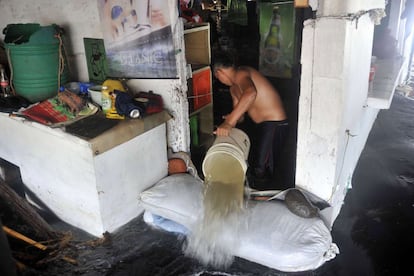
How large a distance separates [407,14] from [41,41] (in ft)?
26.1

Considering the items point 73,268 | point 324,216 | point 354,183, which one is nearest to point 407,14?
point 354,183

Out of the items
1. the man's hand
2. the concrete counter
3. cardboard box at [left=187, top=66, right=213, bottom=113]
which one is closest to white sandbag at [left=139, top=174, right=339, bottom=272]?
the concrete counter

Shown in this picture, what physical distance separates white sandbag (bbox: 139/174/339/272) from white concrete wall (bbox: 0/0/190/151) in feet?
2.71

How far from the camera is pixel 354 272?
10.2 ft

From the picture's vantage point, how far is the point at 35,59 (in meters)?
3.87

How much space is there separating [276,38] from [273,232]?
612cm

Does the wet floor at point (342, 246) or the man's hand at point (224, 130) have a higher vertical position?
the man's hand at point (224, 130)

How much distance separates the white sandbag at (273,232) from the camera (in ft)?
9.77

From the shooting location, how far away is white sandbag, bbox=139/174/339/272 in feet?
9.77

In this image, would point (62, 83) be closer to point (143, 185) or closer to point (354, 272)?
point (143, 185)

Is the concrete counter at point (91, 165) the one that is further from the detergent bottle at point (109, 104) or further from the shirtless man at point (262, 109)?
the shirtless man at point (262, 109)

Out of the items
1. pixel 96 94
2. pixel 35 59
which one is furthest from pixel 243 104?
pixel 35 59

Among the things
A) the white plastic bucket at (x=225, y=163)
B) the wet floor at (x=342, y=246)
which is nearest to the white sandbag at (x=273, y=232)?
the wet floor at (x=342, y=246)

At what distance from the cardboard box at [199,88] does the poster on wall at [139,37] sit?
720 mm
